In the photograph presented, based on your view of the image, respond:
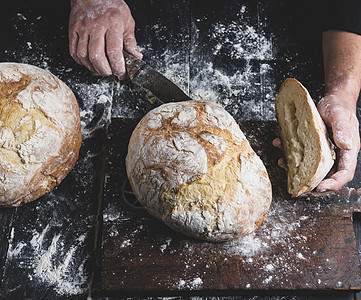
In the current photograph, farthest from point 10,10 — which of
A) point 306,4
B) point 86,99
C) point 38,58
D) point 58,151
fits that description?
point 306,4

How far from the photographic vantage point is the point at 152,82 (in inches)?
93.5

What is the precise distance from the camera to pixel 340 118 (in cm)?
205

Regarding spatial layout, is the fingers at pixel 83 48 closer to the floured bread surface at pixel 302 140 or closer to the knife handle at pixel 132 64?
the knife handle at pixel 132 64

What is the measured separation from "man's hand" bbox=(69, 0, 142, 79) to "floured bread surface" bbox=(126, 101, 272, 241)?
681 mm

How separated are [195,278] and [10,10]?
2.30 metres

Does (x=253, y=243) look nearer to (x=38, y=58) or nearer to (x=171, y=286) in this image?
(x=171, y=286)

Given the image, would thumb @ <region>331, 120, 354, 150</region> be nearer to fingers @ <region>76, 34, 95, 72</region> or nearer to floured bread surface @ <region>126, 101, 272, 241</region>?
floured bread surface @ <region>126, 101, 272, 241</region>

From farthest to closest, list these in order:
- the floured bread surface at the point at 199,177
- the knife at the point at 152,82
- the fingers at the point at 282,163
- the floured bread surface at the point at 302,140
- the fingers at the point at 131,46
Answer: the fingers at the point at 131,46
the knife at the point at 152,82
the fingers at the point at 282,163
the floured bread surface at the point at 302,140
the floured bread surface at the point at 199,177

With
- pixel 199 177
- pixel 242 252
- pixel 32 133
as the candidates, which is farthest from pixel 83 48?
pixel 242 252

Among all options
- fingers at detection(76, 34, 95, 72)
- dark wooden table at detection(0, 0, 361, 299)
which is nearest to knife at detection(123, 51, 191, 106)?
dark wooden table at detection(0, 0, 361, 299)

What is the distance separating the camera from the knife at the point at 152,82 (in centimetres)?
232

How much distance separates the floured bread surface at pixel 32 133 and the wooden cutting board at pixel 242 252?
0.32 m

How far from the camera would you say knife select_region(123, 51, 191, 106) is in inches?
91.4

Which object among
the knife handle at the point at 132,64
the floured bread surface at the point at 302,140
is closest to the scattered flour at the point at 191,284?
the floured bread surface at the point at 302,140
